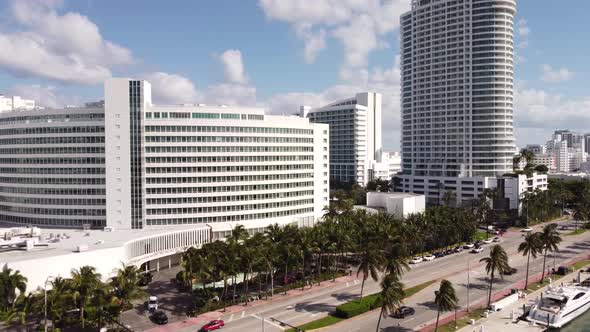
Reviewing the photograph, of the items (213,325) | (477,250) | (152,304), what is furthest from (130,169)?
(477,250)

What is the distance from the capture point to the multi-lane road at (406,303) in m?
74.8

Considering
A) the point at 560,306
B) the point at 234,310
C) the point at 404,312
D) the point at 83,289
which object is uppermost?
the point at 83,289

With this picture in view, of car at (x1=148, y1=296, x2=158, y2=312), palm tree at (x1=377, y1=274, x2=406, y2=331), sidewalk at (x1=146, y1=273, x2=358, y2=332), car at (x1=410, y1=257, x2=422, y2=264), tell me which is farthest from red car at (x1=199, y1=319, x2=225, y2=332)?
car at (x1=410, y1=257, x2=422, y2=264)

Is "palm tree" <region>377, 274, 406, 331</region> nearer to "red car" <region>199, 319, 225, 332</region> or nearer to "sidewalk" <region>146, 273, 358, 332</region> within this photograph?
"red car" <region>199, 319, 225, 332</region>

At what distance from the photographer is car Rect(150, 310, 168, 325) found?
7644 cm

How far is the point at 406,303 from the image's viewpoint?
84.9 m

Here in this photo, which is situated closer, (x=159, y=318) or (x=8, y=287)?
(x=8, y=287)

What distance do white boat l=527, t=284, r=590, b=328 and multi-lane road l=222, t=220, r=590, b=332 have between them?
11338 millimetres

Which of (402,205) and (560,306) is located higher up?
(402,205)

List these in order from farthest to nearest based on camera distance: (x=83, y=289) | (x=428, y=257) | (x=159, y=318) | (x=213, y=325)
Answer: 1. (x=428, y=257)
2. (x=159, y=318)
3. (x=213, y=325)
4. (x=83, y=289)

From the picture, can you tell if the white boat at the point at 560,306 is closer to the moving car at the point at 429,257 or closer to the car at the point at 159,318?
the moving car at the point at 429,257

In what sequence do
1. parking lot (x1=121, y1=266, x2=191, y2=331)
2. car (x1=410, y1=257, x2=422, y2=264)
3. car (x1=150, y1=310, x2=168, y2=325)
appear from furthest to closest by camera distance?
car (x1=410, y1=257, x2=422, y2=264) < parking lot (x1=121, y1=266, x2=191, y2=331) < car (x1=150, y1=310, x2=168, y2=325)

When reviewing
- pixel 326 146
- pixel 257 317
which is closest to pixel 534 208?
pixel 326 146

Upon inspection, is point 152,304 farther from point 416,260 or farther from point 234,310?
point 416,260
